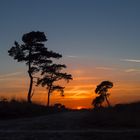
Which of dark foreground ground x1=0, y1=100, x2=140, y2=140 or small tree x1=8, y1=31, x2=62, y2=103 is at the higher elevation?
small tree x1=8, y1=31, x2=62, y2=103

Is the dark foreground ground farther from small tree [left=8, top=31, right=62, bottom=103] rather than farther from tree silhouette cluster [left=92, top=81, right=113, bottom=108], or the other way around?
tree silhouette cluster [left=92, top=81, right=113, bottom=108]

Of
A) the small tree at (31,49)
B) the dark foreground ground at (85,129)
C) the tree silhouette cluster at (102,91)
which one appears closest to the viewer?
the dark foreground ground at (85,129)

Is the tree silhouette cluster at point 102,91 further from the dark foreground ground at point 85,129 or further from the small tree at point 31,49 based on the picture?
the dark foreground ground at point 85,129

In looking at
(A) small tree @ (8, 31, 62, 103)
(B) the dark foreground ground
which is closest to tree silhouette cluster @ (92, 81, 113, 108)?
(A) small tree @ (8, 31, 62, 103)

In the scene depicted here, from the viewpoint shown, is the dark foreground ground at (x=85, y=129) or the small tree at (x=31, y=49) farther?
the small tree at (x=31, y=49)

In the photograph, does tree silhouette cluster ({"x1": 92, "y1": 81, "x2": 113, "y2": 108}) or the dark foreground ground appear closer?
the dark foreground ground

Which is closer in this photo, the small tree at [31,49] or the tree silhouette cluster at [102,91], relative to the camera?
the small tree at [31,49]

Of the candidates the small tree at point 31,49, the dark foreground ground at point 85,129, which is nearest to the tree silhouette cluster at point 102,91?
the small tree at point 31,49

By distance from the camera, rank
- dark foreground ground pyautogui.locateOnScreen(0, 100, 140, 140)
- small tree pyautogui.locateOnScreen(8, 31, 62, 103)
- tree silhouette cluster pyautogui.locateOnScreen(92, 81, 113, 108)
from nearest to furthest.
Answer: dark foreground ground pyautogui.locateOnScreen(0, 100, 140, 140) < small tree pyautogui.locateOnScreen(8, 31, 62, 103) < tree silhouette cluster pyautogui.locateOnScreen(92, 81, 113, 108)

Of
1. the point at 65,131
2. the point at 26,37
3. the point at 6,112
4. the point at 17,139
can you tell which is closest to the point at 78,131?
the point at 65,131

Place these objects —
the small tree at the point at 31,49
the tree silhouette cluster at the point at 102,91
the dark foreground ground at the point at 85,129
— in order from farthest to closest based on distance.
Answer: the tree silhouette cluster at the point at 102,91
the small tree at the point at 31,49
the dark foreground ground at the point at 85,129

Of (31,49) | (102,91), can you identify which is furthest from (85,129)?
(102,91)

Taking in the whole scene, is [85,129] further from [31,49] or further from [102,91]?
[102,91]

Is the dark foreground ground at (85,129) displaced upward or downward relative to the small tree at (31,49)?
downward
